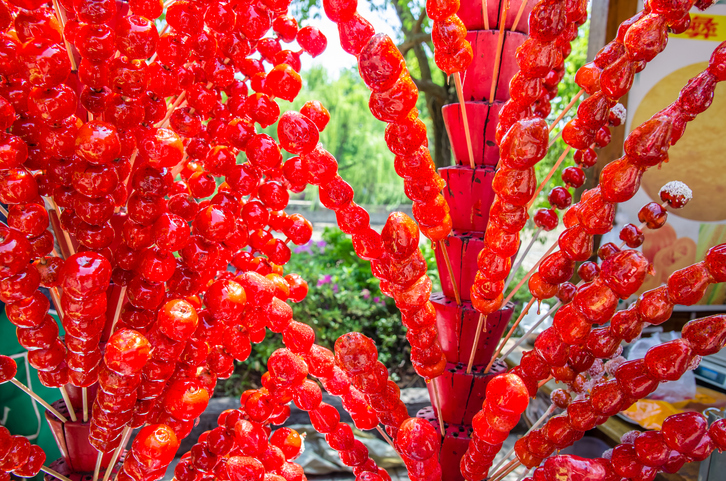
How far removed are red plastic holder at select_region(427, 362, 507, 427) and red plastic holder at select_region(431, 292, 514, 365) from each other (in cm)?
2

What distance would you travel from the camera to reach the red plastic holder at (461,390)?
57cm

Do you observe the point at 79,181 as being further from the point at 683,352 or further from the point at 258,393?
the point at 683,352

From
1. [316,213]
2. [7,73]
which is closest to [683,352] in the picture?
[7,73]

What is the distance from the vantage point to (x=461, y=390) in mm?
570

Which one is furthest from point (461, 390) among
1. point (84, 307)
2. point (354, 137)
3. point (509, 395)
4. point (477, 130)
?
point (354, 137)

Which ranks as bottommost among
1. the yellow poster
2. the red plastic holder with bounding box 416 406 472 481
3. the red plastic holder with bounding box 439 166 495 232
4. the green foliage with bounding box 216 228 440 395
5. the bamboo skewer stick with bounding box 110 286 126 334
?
the green foliage with bounding box 216 228 440 395

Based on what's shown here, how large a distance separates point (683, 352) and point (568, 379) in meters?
0.14

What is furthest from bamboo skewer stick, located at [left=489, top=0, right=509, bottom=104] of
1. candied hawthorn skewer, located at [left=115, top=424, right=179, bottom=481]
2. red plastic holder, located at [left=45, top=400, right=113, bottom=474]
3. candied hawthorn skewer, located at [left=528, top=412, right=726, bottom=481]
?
red plastic holder, located at [left=45, top=400, right=113, bottom=474]

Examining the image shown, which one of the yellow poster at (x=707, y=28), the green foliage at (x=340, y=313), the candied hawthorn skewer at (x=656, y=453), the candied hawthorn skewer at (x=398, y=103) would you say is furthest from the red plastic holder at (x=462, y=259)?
the green foliage at (x=340, y=313)

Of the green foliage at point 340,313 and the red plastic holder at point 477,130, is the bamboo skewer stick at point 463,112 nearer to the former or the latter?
the red plastic holder at point 477,130

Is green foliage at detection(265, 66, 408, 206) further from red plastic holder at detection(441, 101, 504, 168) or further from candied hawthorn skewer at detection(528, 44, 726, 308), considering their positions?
candied hawthorn skewer at detection(528, 44, 726, 308)

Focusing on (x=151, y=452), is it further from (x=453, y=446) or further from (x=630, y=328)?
(x=630, y=328)

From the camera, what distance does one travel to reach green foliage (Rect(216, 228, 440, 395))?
9.05 feet

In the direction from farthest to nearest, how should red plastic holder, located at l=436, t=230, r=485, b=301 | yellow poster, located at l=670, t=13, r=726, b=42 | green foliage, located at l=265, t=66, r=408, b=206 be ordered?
green foliage, located at l=265, t=66, r=408, b=206 < yellow poster, located at l=670, t=13, r=726, b=42 < red plastic holder, located at l=436, t=230, r=485, b=301
